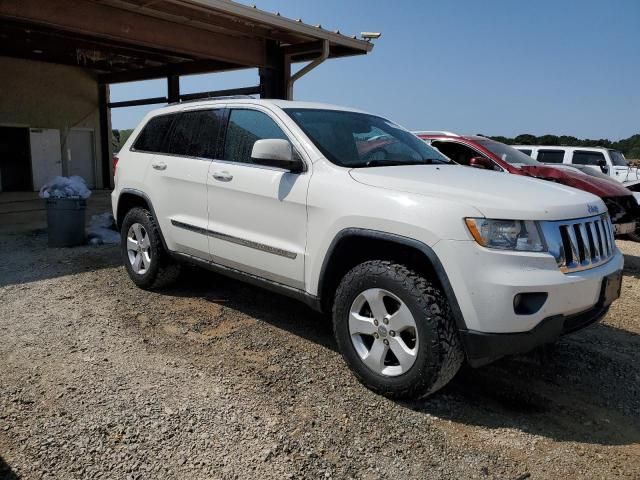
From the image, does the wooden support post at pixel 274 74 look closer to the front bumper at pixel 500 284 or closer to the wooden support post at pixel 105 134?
the wooden support post at pixel 105 134

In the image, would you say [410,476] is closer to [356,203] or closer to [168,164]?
[356,203]

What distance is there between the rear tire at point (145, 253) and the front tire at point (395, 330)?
91.8 inches

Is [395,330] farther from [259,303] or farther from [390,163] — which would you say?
[259,303]

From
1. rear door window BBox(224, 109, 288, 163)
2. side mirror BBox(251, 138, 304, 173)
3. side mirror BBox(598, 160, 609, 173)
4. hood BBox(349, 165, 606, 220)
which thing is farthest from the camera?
side mirror BBox(598, 160, 609, 173)

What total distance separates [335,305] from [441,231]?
2.96 ft

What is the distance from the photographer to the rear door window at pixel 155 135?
202 inches

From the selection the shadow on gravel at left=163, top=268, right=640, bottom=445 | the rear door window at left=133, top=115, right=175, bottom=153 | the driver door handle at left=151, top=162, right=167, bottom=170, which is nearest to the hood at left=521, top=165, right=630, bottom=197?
the shadow on gravel at left=163, top=268, right=640, bottom=445

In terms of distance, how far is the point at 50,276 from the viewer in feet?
19.4

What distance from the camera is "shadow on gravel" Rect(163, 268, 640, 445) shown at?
3.06m

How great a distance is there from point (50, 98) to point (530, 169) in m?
13.3

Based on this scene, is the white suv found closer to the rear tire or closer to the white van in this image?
the rear tire

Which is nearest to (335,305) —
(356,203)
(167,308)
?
(356,203)

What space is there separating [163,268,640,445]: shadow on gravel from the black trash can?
12.4 feet

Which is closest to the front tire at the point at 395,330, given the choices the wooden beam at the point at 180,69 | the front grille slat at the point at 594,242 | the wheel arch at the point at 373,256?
the wheel arch at the point at 373,256
